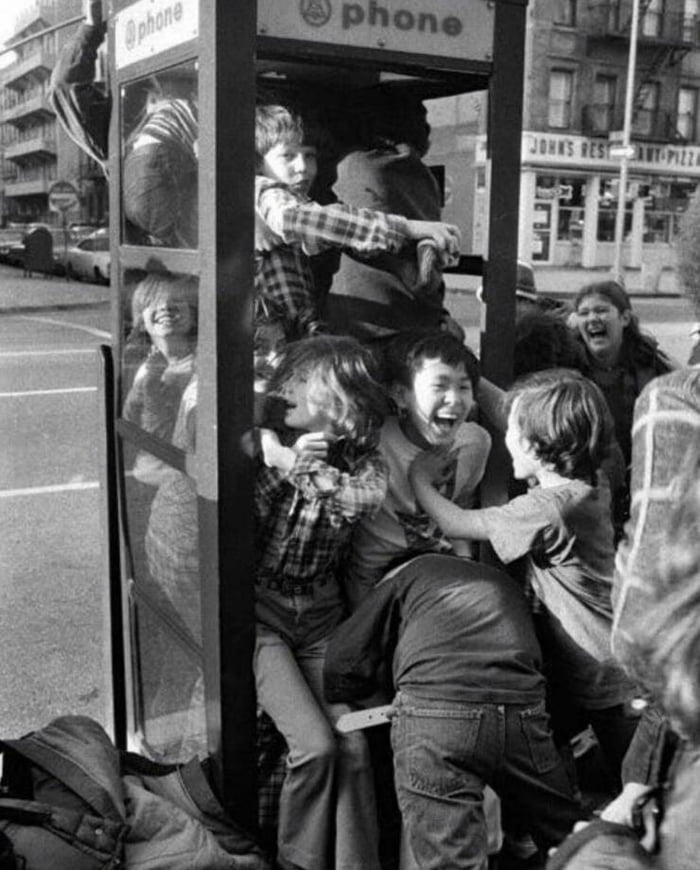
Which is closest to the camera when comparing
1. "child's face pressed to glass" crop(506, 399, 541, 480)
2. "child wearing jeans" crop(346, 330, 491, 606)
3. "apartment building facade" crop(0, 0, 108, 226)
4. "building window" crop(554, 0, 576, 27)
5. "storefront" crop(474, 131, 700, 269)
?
"child's face pressed to glass" crop(506, 399, 541, 480)

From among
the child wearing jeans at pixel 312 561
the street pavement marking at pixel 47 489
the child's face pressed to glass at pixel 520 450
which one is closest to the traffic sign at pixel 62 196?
the street pavement marking at pixel 47 489

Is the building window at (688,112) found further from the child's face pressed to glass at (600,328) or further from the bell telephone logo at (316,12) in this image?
the bell telephone logo at (316,12)

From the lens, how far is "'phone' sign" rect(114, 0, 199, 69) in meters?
2.40

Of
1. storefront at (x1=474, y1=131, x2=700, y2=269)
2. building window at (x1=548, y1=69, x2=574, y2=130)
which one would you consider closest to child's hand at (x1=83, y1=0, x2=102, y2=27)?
storefront at (x1=474, y1=131, x2=700, y2=269)

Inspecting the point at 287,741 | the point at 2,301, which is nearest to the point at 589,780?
the point at 287,741

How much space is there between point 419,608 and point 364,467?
390 millimetres

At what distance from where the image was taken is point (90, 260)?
94.2 ft

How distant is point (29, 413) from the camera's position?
9938 mm

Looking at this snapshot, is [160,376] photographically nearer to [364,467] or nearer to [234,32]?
[364,467]

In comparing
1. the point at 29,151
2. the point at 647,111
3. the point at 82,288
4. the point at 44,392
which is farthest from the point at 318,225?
the point at 29,151

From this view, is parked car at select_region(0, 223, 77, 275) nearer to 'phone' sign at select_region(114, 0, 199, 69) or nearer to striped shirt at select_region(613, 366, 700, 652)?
'phone' sign at select_region(114, 0, 199, 69)

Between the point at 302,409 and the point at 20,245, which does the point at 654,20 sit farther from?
the point at 302,409

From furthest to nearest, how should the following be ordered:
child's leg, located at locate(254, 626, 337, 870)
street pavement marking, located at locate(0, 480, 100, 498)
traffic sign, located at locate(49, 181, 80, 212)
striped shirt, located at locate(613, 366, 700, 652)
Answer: traffic sign, located at locate(49, 181, 80, 212) → street pavement marking, located at locate(0, 480, 100, 498) → child's leg, located at locate(254, 626, 337, 870) → striped shirt, located at locate(613, 366, 700, 652)

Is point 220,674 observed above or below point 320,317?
below
